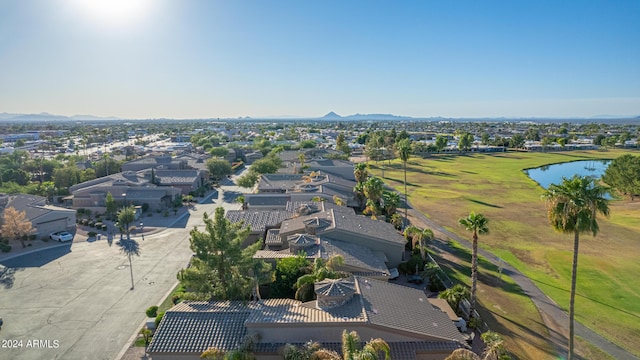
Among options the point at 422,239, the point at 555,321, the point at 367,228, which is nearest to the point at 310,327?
Result: the point at 367,228

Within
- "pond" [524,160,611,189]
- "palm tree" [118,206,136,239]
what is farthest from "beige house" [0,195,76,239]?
"pond" [524,160,611,189]

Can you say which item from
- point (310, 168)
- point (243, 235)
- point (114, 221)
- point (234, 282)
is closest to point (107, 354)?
point (234, 282)

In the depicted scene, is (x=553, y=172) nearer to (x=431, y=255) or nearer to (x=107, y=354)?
(x=431, y=255)

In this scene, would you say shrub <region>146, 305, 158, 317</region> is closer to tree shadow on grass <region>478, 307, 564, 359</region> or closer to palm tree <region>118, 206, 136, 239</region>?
palm tree <region>118, 206, 136, 239</region>

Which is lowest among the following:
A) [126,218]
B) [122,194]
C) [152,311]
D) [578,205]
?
[152,311]

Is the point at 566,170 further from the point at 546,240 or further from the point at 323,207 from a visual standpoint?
the point at 323,207

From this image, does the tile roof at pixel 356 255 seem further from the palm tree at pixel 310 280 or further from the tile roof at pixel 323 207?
the tile roof at pixel 323 207

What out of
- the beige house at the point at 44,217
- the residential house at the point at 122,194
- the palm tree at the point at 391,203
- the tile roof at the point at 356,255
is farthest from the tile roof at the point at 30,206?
the palm tree at the point at 391,203
